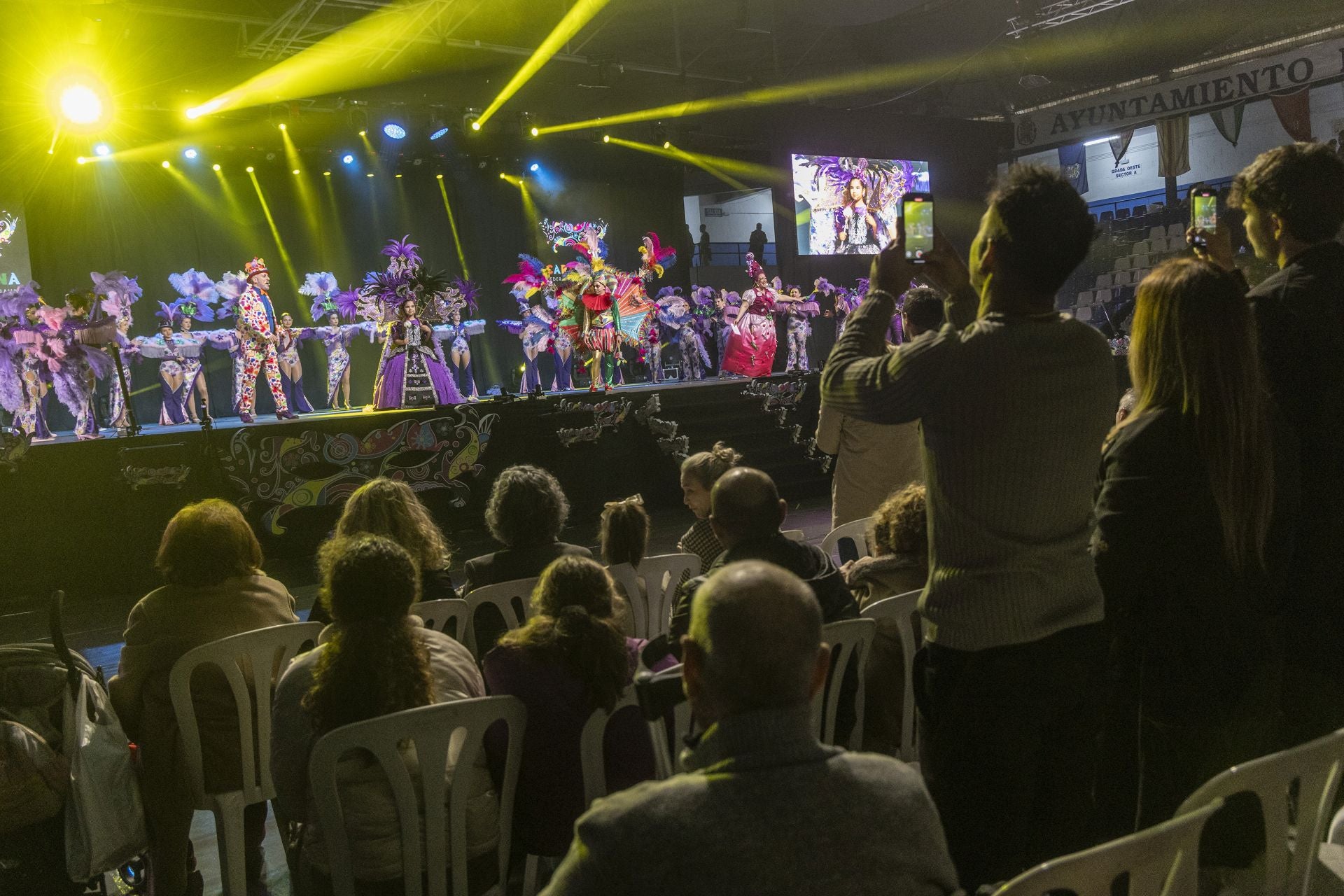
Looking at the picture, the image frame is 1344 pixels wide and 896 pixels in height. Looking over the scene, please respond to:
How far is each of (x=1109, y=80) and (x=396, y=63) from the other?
1041cm

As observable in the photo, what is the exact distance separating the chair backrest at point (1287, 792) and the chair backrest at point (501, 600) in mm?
1808

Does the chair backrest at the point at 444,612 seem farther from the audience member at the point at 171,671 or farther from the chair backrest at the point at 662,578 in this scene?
the chair backrest at the point at 662,578

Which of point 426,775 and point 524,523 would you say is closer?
point 426,775

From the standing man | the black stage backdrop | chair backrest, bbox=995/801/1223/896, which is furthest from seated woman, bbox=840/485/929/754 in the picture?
the black stage backdrop

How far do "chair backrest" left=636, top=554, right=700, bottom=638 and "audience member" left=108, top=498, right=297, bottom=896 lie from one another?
114 centimetres

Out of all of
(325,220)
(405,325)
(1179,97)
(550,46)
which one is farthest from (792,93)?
(405,325)

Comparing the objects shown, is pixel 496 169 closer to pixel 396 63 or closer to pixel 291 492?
pixel 396 63

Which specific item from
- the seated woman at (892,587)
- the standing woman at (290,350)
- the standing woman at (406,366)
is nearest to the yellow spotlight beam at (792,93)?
the standing woman at (406,366)

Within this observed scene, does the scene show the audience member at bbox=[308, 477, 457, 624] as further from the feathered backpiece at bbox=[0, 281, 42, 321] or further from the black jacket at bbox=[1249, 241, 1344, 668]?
the feathered backpiece at bbox=[0, 281, 42, 321]

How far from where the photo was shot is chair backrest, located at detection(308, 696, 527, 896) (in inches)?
64.9

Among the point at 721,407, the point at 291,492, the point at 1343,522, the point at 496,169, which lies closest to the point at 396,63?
the point at 496,169

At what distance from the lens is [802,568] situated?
2154 mm

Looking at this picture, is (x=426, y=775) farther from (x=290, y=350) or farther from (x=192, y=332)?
(x=192, y=332)

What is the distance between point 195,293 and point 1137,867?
10.1 metres
